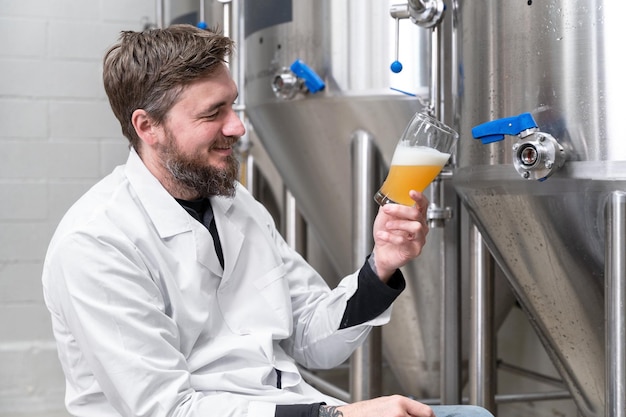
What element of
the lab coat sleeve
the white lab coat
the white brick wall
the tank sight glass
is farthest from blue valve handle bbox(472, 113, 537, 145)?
the white brick wall

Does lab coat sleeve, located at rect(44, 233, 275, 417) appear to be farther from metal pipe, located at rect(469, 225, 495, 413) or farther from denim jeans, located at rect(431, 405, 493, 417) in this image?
metal pipe, located at rect(469, 225, 495, 413)

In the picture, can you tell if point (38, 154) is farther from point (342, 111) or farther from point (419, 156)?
point (419, 156)

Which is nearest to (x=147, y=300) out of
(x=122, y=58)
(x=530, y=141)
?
(x=122, y=58)

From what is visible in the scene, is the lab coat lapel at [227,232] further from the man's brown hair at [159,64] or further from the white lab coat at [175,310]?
the man's brown hair at [159,64]

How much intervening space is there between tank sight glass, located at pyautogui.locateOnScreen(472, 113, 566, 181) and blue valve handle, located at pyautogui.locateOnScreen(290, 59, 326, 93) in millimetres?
596

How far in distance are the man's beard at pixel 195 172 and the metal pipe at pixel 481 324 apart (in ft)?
2.09

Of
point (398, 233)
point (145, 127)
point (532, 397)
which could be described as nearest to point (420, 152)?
point (398, 233)

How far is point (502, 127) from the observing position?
1.19m

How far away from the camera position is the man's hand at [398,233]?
107cm

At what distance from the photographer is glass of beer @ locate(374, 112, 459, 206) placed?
102 cm

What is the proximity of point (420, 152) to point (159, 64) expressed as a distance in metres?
0.40

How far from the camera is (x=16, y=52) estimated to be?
8.45 ft

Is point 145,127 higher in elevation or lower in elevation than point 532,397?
higher

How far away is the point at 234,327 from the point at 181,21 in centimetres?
158
